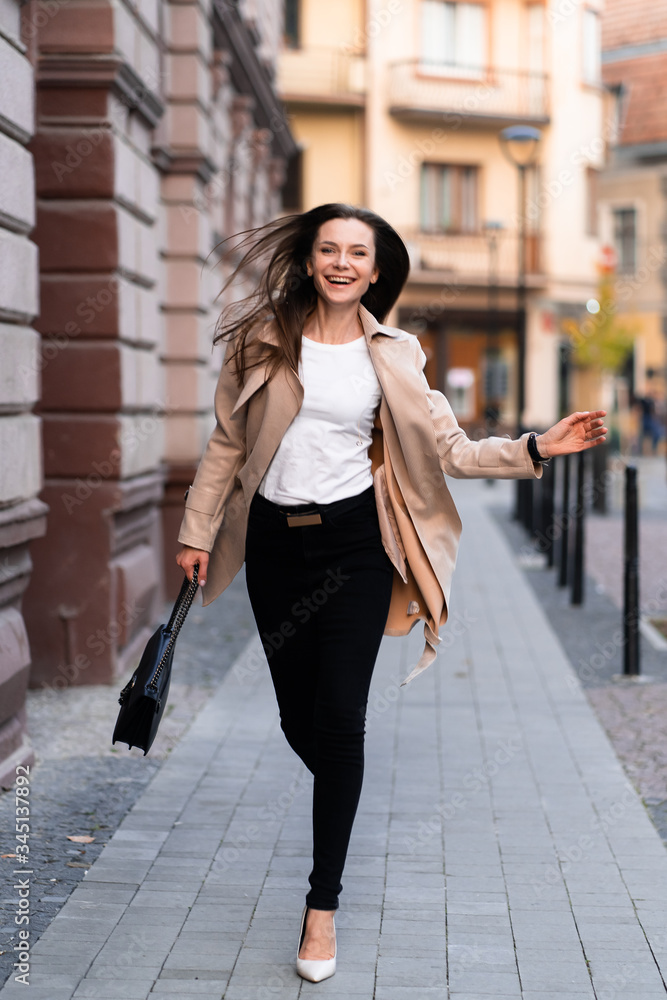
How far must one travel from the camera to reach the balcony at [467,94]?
34.2 metres

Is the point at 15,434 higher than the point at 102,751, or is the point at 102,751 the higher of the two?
the point at 15,434

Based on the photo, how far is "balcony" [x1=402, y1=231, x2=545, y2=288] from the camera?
3472 cm

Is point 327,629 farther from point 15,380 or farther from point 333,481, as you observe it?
point 15,380

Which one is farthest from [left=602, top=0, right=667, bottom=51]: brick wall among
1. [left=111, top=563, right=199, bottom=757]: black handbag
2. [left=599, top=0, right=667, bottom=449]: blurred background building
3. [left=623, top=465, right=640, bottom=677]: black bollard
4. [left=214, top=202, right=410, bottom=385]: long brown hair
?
[left=111, top=563, right=199, bottom=757]: black handbag

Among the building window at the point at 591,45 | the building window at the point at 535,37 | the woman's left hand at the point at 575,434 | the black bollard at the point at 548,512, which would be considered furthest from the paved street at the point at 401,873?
the building window at the point at 591,45

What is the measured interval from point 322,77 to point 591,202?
8.58 m

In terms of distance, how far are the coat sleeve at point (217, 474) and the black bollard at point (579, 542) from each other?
615 cm

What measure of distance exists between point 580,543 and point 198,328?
3398 millimetres

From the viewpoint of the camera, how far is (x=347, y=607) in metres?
3.76

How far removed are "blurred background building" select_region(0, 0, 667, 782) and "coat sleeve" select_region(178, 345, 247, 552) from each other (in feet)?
2.29

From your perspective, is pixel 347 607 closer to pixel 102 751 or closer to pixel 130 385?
pixel 102 751

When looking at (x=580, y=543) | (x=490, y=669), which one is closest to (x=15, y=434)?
(x=490, y=669)

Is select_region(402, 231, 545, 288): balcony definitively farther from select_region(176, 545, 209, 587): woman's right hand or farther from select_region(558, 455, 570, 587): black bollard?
select_region(176, 545, 209, 587): woman's right hand

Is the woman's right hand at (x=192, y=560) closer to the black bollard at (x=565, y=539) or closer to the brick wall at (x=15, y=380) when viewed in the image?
the brick wall at (x=15, y=380)
